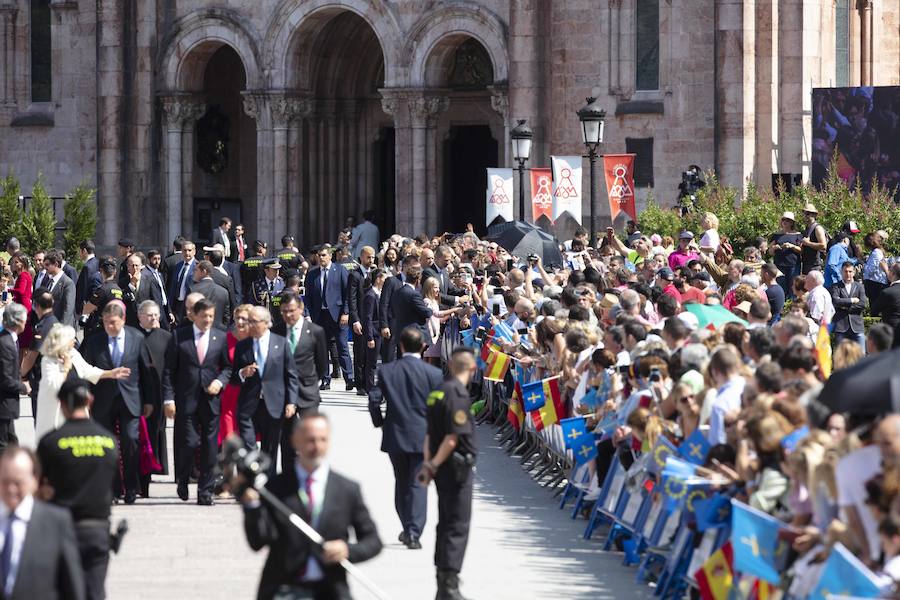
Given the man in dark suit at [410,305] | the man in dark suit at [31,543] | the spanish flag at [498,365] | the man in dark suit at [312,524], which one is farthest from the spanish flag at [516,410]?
the man in dark suit at [31,543]

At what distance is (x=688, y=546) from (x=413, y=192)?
81.6 feet

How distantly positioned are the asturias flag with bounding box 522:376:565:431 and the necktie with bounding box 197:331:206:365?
303 cm

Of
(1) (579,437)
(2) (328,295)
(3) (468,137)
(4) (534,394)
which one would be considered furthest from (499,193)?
(1) (579,437)

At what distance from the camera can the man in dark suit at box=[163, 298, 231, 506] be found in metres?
17.2

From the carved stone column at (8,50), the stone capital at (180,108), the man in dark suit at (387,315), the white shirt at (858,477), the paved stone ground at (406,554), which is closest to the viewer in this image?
the white shirt at (858,477)

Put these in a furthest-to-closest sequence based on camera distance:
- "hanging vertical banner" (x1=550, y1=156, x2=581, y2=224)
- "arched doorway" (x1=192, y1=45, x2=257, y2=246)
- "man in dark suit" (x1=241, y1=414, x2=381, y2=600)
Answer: "arched doorway" (x1=192, y1=45, x2=257, y2=246)
"hanging vertical banner" (x1=550, y1=156, x2=581, y2=224)
"man in dark suit" (x1=241, y1=414, x2=381, y2=600)

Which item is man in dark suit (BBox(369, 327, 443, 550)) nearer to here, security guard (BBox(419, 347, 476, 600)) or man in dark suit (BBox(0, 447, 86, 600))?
security guard (BBox(419, 347, 476, 600))

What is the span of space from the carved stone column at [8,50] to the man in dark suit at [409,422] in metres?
30.3

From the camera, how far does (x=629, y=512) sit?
14.3 metres

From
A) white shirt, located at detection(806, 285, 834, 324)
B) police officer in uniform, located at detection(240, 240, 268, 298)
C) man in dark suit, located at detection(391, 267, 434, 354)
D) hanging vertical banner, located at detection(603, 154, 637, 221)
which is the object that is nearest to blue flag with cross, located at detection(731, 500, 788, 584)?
white shirt, located at detection(806, 285, 834, 324)

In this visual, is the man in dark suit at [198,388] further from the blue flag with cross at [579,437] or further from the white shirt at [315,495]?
the white shirt at [315,495]

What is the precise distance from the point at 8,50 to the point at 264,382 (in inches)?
1129

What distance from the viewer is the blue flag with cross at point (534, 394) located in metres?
17.7

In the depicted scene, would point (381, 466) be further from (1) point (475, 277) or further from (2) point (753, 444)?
(2) point (753, 444)
